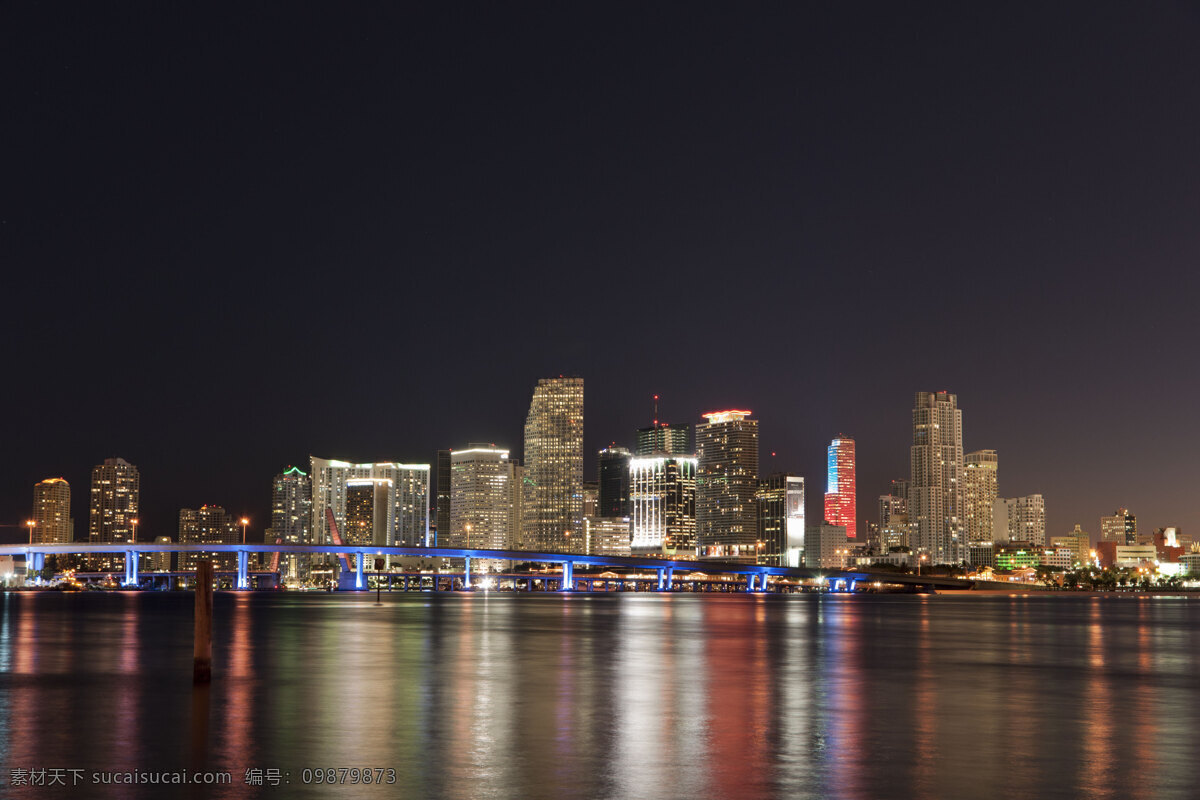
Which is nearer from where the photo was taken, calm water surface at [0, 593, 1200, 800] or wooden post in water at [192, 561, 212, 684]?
calm water surface at [0, 593, 1200, 800]

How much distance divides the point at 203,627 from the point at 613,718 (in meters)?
16.4

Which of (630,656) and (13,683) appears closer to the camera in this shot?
(13,683)

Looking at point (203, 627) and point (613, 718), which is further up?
point (203, 627)

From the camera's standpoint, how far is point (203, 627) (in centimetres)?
4044

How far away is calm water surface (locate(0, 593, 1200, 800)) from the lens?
881 inches

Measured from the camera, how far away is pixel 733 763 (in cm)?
2398

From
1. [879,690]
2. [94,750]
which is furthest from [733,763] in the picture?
[879,690]

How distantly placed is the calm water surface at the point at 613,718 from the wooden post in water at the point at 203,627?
1077mm

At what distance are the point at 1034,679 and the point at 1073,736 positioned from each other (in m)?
18.4

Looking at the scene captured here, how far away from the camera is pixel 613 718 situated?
31.4 meters

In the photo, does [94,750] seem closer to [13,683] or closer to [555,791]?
[555,791]

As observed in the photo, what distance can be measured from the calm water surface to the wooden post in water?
1.08 meters

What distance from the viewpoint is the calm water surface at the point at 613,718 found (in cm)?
2238

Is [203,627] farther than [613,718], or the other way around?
[203,627]
